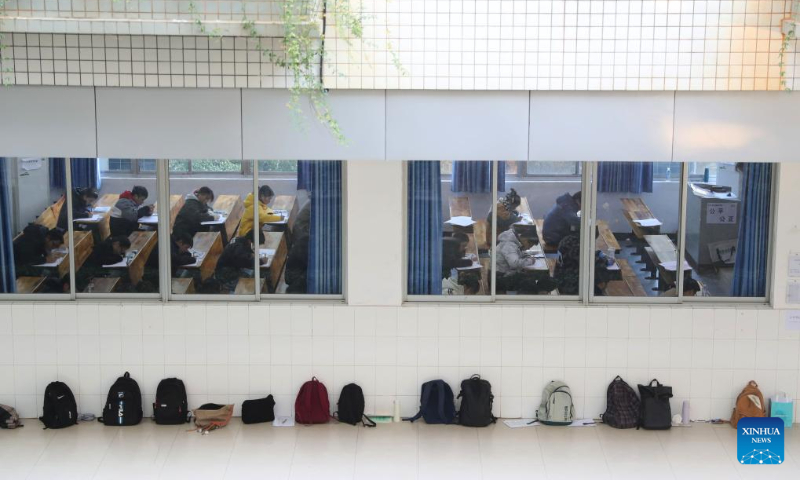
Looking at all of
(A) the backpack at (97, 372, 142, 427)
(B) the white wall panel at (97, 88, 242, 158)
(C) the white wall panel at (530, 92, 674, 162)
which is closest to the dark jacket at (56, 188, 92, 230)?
(A) the backpack at (97, 372, 142, 427)

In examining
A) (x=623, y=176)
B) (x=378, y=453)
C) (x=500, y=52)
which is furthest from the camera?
(x=623, y=176)

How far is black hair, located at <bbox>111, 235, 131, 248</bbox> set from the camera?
8.23 meters

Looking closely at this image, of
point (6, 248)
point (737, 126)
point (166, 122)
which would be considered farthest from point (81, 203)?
point (737, 126)

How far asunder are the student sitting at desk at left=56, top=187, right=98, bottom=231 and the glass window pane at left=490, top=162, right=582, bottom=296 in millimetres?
3441

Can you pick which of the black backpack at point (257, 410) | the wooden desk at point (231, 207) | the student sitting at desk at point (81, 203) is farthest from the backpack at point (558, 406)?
the student sitting at desk at point (81, 203)

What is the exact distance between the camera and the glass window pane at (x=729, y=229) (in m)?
8.06

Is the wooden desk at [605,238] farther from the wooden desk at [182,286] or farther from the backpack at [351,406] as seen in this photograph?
the wooden desk at [182,286]

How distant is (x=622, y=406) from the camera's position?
8016 mm

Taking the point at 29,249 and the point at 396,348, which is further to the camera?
the point at 29,249

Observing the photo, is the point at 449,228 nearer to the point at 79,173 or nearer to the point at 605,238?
the point at 605,238

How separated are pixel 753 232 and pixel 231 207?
4422 millimetres

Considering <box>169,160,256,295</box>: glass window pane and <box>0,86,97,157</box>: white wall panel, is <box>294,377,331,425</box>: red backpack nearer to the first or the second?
<box>169,160,256,295</box>: glass window pane

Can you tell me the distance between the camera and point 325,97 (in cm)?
593

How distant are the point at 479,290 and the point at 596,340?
1070 millimetres
